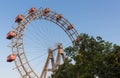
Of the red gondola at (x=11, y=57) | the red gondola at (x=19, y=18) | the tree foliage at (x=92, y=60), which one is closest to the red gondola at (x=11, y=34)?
the red gondola at (x=19, y=18)

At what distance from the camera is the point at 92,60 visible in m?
40.9

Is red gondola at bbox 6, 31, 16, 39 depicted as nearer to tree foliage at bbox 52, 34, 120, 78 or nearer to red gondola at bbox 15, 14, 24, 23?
red gondola at bbox 15, 14, 24, 23

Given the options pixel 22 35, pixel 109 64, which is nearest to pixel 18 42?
pixel 22 35

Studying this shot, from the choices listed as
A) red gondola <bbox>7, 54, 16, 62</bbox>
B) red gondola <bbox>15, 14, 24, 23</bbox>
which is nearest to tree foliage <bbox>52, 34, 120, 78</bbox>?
red gondola <bbox>7, 54, 16, 62</bbox>

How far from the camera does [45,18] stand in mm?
58062

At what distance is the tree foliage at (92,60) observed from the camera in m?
38.7

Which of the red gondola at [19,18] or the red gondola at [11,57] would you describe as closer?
the red gondola at [11,57]

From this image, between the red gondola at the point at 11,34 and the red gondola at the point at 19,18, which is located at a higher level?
the red gondola at the point at 19,18

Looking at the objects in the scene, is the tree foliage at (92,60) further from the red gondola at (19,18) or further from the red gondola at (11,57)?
the red gondola at (19,18)

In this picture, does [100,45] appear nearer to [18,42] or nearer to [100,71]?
[100,71]

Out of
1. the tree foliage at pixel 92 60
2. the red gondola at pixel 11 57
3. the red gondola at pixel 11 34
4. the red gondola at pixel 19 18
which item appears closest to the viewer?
the tree foliage at pixel 92 60

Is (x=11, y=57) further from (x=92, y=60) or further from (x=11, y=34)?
(x=92, y=60)

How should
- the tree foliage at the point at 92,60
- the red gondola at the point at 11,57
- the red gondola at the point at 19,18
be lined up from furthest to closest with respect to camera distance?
the red gondola at the point at 19,18 < the red gondola at the point at 11,57 < the tree foliage at the point at 92,60

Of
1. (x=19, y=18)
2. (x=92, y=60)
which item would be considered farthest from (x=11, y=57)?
(x=92, y=60)
